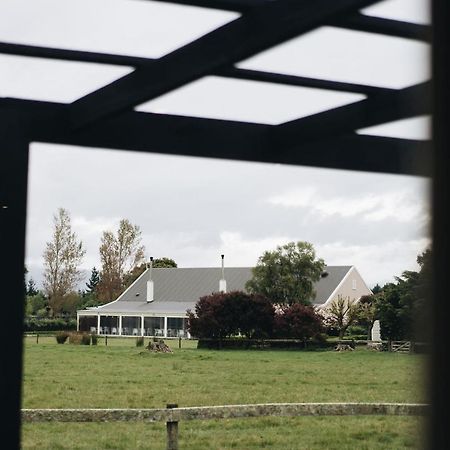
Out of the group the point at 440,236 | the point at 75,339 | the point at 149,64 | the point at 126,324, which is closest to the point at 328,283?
the point at 126,324

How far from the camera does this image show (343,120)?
2.55 metres

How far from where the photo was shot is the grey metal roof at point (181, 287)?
162ft

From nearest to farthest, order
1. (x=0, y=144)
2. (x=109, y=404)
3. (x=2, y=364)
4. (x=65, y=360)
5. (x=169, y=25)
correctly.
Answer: (x=2, y=364), (x=0, y=144), (x=169, y=25), (x=109, y=404), (x=65, y=360)

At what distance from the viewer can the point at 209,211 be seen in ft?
327

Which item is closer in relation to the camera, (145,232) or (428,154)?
(428,154)

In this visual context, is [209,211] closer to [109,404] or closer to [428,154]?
[109,404]

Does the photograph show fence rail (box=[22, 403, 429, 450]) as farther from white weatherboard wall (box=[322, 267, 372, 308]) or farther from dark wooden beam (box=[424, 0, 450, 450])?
white weatherboard wall (box=[322, 267, 372, 308])

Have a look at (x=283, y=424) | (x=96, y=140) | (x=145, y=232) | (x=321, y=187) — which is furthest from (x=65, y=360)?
(x=321, y=187)

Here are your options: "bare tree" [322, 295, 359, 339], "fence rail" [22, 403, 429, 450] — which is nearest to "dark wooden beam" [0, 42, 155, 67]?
"fence rail" [22, 403, 429, 450]

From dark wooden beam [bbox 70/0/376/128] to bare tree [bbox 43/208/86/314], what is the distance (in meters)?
53.3

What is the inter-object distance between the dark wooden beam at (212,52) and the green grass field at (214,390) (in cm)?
941

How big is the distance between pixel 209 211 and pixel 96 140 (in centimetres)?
9695

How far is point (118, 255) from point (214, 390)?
4186 centimetres

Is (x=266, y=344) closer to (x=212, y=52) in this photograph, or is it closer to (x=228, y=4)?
(x=212, y=52)
